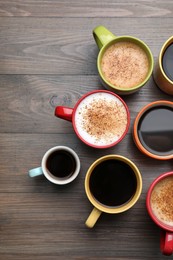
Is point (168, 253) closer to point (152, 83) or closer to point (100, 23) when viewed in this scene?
point (152, 83)

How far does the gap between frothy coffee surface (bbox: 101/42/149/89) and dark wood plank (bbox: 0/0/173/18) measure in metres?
0.12

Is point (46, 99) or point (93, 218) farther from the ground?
point (46, 99)

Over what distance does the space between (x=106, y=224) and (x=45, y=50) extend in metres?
0.50

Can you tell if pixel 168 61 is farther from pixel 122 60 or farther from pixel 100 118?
pixel 100 118

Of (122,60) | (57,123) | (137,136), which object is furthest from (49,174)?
(122,60)

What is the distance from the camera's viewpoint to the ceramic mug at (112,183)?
1009mm

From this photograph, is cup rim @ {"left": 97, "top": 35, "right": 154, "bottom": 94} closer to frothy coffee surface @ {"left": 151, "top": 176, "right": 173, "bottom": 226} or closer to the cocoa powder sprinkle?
the cocoa powder sprinkle

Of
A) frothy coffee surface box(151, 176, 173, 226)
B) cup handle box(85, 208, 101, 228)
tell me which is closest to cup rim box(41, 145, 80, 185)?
cup handle box(85, 208, 101, 228)

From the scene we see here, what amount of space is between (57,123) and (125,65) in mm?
238

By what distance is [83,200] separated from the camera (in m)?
1.05

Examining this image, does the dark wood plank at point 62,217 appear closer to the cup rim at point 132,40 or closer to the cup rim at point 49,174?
the cup rim at point 49,174

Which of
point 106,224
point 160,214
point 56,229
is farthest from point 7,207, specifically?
point 160,214

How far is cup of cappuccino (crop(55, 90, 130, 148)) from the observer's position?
99cm

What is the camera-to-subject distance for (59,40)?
1.07m
